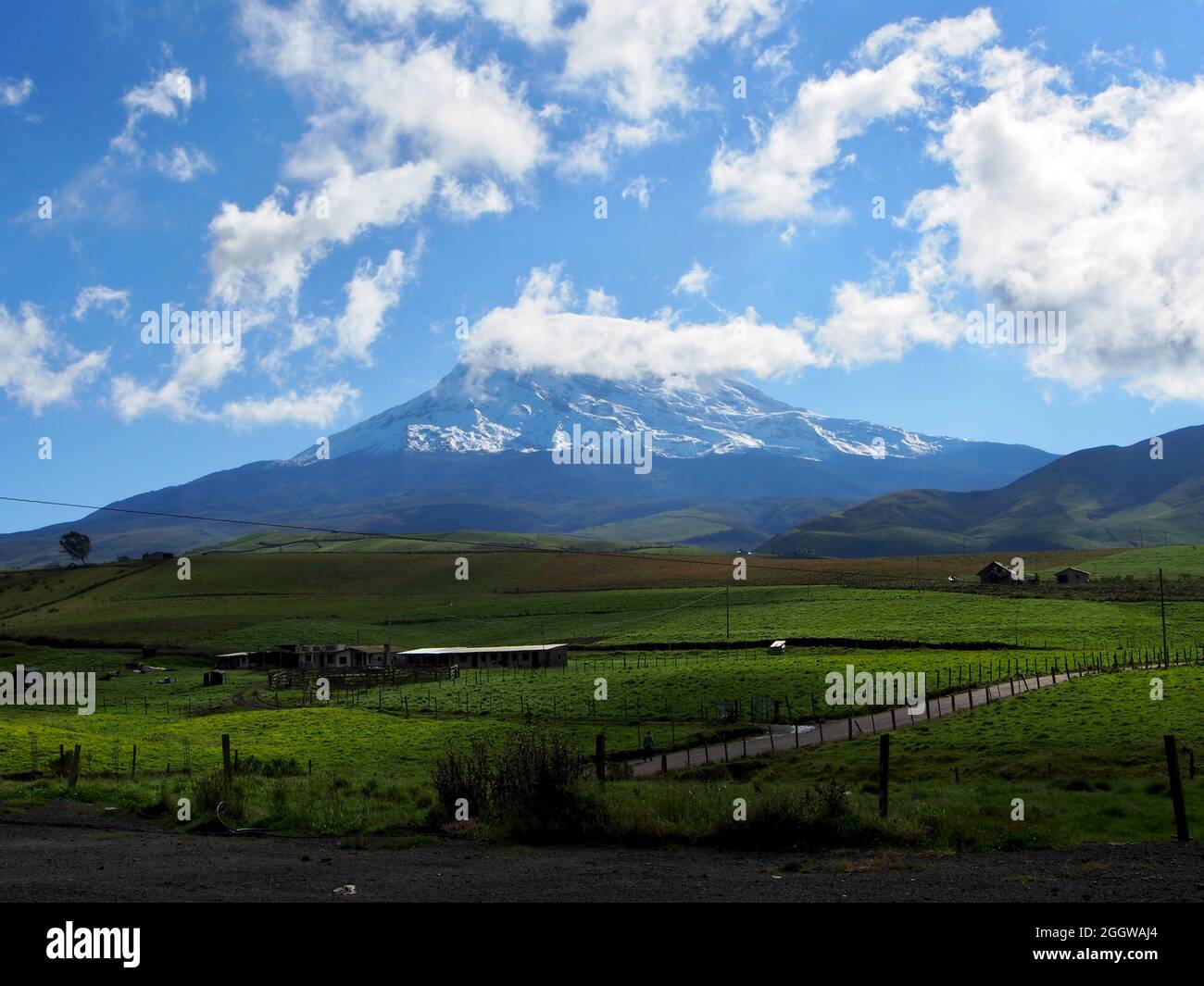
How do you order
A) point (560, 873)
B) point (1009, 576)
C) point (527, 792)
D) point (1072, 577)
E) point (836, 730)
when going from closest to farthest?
point (560, 873) → point (527, 792) → point (836, 730) → point (1072, 577) → point (1009, 576)

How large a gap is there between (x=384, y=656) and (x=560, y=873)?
79.9m

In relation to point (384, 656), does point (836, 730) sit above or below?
below

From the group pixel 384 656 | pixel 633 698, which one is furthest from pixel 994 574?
pixel 633 698

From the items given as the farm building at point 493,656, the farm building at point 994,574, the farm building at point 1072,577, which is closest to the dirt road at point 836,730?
the farm building at point 493,656

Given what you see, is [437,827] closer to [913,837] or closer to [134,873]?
[134,873]

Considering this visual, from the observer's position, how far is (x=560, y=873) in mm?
16156

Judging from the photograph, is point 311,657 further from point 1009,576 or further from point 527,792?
point 1009,576

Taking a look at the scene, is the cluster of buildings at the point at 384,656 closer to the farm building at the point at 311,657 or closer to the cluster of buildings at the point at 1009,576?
the farm building at the point at 311,657

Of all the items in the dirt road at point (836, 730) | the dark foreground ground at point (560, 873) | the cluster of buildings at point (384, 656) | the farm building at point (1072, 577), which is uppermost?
the farm building at point (1072, 577)

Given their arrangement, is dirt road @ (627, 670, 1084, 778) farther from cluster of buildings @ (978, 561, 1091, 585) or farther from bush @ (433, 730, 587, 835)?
cluster of buildings @ (978, 561, 1091, 585)

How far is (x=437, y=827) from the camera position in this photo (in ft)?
71.9

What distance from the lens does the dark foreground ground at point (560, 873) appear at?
13.9 meters

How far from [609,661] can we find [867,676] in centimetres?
2621
